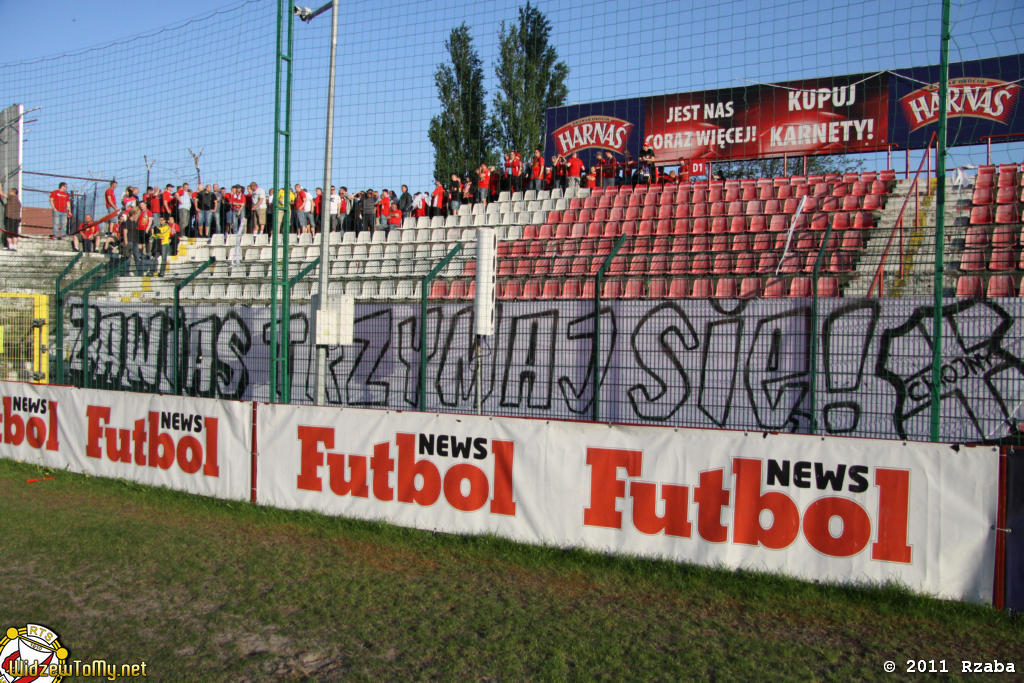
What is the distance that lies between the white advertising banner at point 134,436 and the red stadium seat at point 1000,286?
888 cm

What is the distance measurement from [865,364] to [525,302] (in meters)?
4.40

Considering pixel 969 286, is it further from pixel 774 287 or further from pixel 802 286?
pixel 774 287

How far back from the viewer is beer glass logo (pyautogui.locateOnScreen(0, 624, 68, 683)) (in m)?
4.10

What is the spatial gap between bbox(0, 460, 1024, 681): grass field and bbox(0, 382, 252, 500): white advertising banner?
1.28 metres

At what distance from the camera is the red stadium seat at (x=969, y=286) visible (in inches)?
376

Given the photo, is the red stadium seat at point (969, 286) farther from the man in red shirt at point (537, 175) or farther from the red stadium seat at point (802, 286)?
the man in red shirt at point (537, 175)

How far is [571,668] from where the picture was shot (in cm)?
428

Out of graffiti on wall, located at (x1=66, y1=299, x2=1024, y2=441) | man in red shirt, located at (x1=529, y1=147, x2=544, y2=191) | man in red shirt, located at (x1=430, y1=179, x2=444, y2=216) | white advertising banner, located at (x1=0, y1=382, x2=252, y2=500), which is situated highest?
man in red shirt, located at (x1=529, y1=147, x2=544, y2=191)

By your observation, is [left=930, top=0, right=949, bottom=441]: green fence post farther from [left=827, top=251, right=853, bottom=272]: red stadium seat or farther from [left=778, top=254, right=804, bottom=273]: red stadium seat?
[left=778, top=254, right=804, bottom=273]: red stadium seat

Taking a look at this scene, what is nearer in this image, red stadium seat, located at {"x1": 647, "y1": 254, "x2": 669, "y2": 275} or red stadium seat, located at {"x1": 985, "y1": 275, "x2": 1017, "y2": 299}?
red stadium seat, located at {"x1": 985, "y1": 275, "x2": 1017, "y2": 299}

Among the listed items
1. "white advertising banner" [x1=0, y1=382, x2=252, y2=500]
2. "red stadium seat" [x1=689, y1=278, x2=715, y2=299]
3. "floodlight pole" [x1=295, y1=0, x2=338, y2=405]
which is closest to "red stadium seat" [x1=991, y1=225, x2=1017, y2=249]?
"red stadium seat" [x1=689, y1=278, x2=715, y2=299]

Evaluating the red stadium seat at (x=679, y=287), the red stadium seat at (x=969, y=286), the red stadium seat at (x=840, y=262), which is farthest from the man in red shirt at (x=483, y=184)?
the red stadium seat at (x=969, y=286)

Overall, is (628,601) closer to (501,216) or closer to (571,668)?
(571,668)

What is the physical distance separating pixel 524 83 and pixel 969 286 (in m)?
22.7
